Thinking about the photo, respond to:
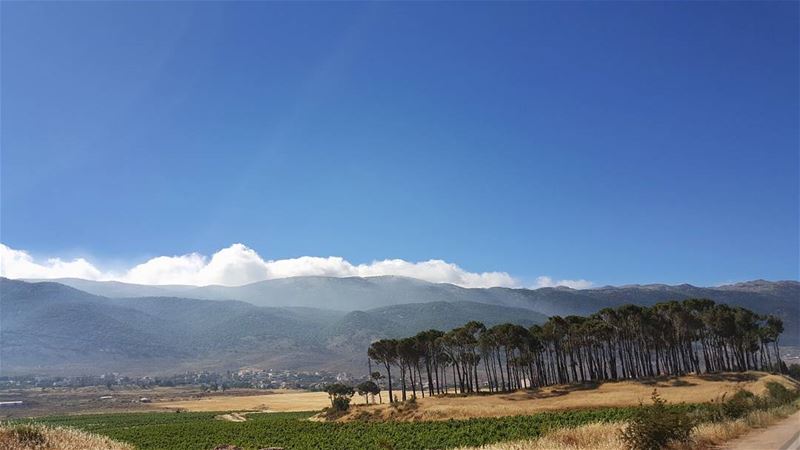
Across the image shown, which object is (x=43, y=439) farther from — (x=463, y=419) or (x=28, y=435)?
(x=463, y=419)

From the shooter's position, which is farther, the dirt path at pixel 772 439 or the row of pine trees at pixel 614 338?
the row of pine trees at pixel 614 338

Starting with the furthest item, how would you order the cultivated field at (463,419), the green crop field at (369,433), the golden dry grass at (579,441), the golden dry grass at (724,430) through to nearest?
the cultivated field at (463,419)
the green crop field at (369,433)
the golden dry grass at (724,430)
the golden dry grass at (579,441)

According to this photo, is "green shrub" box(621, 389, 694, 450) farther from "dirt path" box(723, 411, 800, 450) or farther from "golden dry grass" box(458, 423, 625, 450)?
"dirt path" box(723, 411, 800, 450)

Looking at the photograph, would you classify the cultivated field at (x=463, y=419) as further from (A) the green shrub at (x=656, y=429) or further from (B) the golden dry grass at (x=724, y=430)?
(A) the green shrub at (x=656, y=429)

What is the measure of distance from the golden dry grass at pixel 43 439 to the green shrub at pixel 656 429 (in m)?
24.1

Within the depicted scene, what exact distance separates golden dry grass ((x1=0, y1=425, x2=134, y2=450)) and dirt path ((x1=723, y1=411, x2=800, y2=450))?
95.2ft

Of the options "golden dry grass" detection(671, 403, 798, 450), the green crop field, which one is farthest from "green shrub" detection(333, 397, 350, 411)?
"golden dry grass" detection(671, 403, 798, 450)

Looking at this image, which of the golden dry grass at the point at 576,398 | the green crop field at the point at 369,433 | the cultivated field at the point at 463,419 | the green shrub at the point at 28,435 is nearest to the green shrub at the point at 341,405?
the cultivated field at the point at 463,419

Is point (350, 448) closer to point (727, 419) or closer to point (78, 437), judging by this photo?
point (78, 437)

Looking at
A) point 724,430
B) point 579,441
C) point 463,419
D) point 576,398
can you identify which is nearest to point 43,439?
point 579,441

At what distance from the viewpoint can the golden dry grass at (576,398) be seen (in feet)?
220

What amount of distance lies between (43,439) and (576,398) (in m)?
67.3

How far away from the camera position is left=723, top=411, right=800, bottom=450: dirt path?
20.7 meters

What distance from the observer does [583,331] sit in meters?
101
